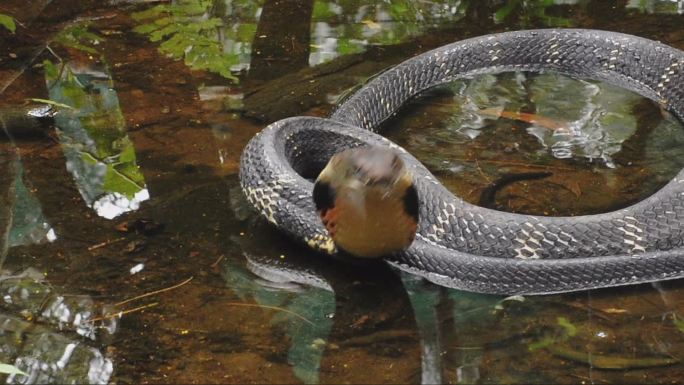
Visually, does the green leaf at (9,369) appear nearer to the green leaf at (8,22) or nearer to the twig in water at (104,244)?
the twig in water at (104,244)

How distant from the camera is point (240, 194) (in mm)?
6344

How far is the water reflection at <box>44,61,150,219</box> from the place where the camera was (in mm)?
→ 6285

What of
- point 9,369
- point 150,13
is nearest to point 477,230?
A: point 9,369

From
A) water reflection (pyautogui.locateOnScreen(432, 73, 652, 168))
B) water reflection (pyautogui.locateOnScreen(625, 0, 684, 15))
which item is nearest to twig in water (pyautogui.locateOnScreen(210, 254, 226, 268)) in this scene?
water reflection (pyautogui.locateOnScreen(432, 73, 652, 168))

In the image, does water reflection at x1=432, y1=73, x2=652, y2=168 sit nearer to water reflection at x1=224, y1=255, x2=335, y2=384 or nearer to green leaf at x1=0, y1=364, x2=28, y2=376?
water reflection at x1=224, y1=255, x2=335, y2=384

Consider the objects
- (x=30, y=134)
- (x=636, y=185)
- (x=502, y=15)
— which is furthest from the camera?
(x=502, y=15)

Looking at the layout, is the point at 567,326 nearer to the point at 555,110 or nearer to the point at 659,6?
the point at 555,110

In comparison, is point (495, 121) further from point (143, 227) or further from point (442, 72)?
point (143, 227)

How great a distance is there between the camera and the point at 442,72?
26.8 ft

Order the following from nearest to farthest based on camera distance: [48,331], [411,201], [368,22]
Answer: [48,331] < [411,201] < [368,22]

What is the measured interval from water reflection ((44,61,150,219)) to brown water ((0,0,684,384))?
0.06 feet

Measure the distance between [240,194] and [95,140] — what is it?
4.06 ft

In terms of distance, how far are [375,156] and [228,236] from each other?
4.04 ft

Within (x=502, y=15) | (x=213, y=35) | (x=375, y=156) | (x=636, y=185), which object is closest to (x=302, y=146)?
(x=375, y=156)
